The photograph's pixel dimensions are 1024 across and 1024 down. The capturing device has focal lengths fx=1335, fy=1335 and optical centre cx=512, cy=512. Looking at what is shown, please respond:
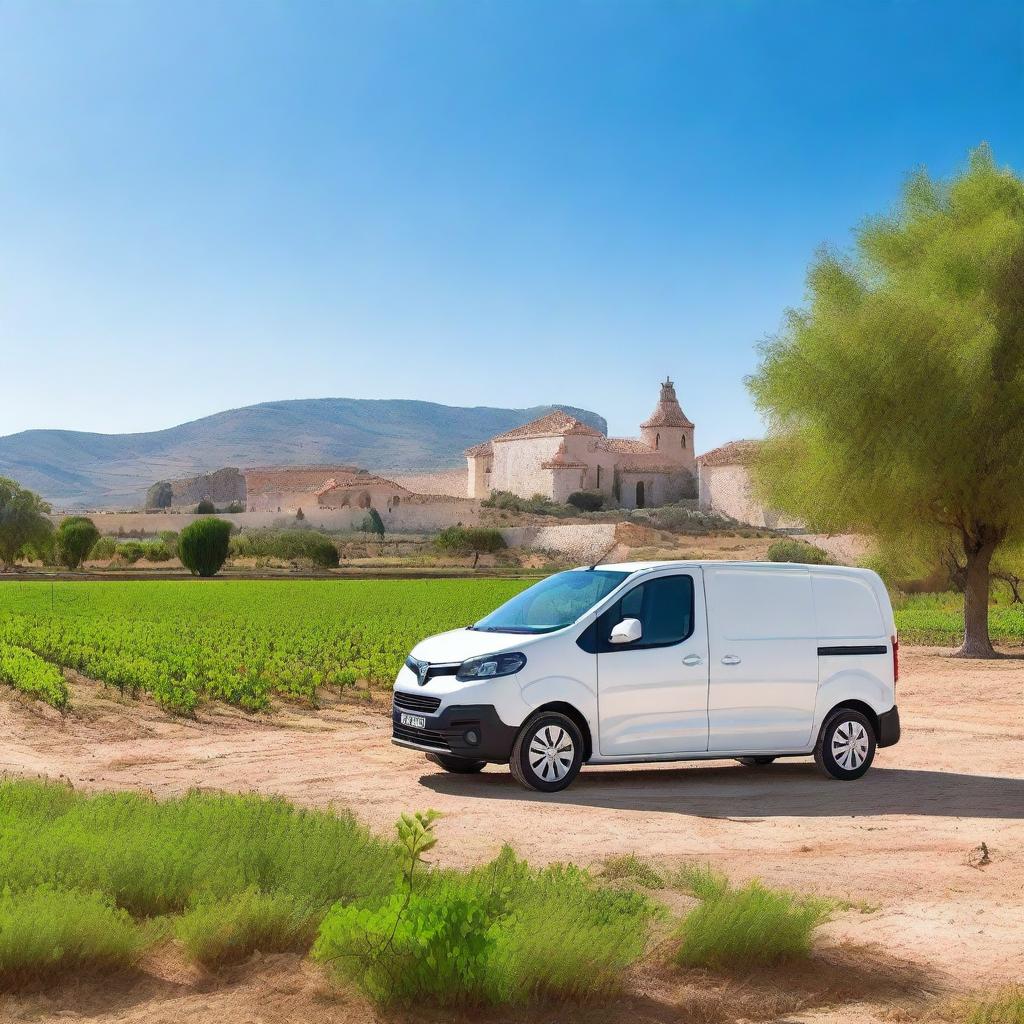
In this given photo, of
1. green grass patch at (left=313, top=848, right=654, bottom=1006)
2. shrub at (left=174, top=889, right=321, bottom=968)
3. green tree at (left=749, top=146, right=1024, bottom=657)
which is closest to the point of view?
green grass patch at (left=313, top=848, right=654, bottom=1006)

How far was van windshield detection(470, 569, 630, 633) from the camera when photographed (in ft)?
40.2

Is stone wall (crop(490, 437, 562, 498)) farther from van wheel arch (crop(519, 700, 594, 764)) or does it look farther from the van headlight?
the van headlight

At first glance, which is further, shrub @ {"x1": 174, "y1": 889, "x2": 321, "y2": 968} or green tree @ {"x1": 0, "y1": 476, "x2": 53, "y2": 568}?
green tree @ {"x1": 0, "y1": 476, "x2": 53, "y2": 568}

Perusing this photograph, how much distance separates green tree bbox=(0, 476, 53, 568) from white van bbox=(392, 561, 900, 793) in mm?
64391

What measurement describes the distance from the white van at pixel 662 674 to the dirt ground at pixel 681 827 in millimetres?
398

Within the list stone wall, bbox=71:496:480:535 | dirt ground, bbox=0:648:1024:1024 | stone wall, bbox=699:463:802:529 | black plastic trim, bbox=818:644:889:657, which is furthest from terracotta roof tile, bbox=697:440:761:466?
black plastic trim, bbox=818:644:889:657

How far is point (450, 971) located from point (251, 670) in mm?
13833

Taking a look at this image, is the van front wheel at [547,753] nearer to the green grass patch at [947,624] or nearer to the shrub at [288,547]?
the green grass patch at [947,624]

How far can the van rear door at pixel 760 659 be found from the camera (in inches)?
483

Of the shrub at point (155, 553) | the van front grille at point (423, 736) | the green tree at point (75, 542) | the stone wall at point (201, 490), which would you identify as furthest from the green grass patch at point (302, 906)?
the stone wall at point (201, 490)

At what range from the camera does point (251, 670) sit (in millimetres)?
19047

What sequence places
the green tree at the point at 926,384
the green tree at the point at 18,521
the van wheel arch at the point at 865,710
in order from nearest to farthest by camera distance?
the van wheel arch at the point at 865,710 → the green tree at the point at 926,384 → the green tree at the point at 18,521

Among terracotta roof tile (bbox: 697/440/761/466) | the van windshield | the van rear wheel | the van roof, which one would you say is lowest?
the van rear wheel

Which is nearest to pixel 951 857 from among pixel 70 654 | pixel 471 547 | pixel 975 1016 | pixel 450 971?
pixel 975 1016
